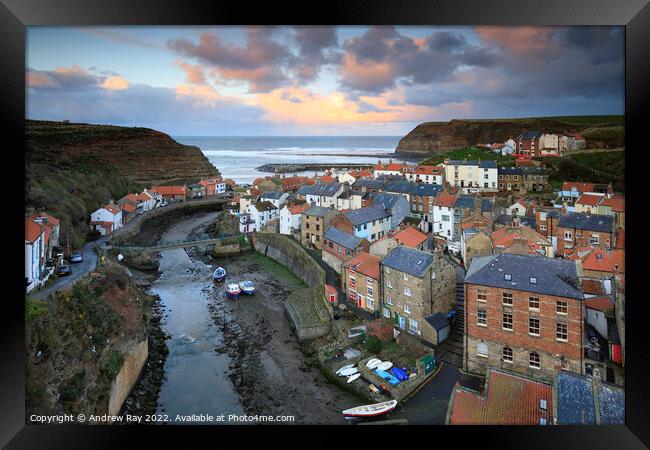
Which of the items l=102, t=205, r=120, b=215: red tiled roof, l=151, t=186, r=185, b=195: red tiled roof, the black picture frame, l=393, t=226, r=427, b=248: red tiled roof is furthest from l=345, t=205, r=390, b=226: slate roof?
l=151, t=186, r=185, b=195: red tiled roof

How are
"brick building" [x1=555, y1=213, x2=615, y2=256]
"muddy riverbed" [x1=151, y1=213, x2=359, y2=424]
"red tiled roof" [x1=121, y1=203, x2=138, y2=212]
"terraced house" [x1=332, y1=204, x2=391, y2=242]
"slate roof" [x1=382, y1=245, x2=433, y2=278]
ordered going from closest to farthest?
"muddy riverbed" [x1=151, y1=213, x2=359, y2=424] < "slate roof" [x1=382, y1=245, x2=433, y2=278] < "brick building" [x1=555, y1=213, x2=615, y2=256] < "terraced house" [x1=332, y1=204, x2=391, y2=242] < "red tiled roof" [x1=121, y1=203, x2=138, y2=212]

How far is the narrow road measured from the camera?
235 inches

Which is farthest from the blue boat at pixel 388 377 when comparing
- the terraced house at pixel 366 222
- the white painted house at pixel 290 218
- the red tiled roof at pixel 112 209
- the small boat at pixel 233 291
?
the red tiled roof at pixel 112 209

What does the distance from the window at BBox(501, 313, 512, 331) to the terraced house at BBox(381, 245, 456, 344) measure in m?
1.30

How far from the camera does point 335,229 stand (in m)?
12.1

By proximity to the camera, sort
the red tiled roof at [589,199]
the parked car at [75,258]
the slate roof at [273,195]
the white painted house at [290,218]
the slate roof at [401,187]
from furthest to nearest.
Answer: the slate roof at [273,195] → the slate roof at [401,187] → the white painted house at [290,218] → the red tiled roof at [589,199] → the parked car at [75,258]

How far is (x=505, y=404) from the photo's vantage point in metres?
4.57

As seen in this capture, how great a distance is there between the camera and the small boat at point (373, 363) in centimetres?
677

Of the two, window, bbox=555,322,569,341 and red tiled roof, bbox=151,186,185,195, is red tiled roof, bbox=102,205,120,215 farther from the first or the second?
window, bbox=555,322,569,341

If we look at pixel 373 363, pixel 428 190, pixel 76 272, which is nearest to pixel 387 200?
pixel 428 190

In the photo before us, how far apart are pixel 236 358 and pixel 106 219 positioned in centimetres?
896

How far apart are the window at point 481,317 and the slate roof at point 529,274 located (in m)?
0.41

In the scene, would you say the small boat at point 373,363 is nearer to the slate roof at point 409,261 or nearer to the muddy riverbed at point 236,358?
the muddy riverbed at point 236,358
